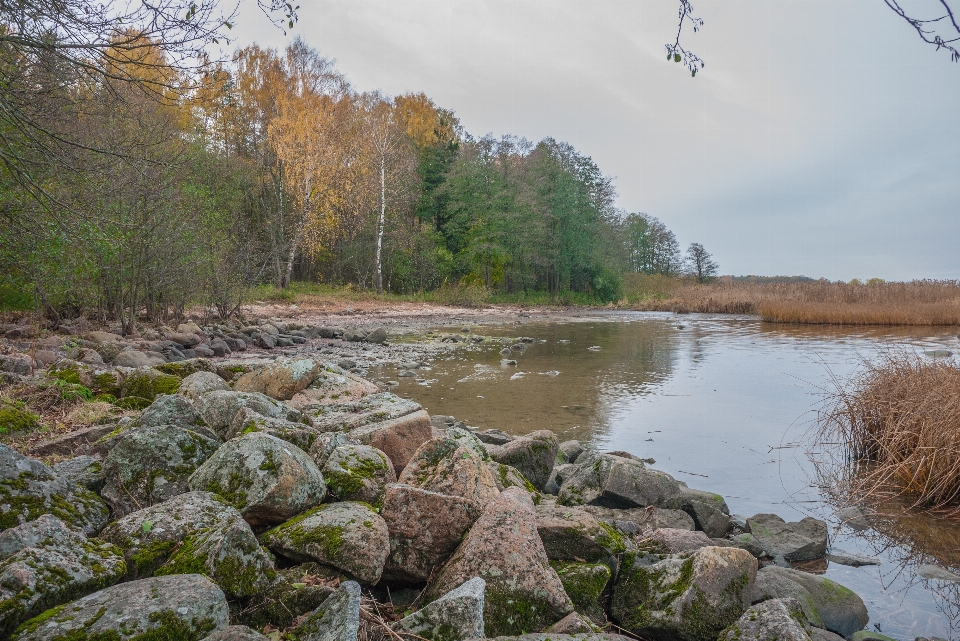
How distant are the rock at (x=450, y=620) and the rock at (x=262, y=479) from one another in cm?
93

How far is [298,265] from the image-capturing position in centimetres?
3841

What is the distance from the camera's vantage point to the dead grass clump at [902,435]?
232 inches

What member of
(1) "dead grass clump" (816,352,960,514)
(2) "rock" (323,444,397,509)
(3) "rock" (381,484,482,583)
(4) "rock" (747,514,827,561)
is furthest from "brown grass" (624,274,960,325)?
(3) "rock" (381,484,482,583)

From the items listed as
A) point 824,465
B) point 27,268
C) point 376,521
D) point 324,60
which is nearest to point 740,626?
point 376,521

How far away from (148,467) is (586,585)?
2.58 meters

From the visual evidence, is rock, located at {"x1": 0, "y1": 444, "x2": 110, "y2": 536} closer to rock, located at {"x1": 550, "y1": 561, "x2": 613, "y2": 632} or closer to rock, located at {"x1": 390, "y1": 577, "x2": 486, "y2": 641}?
rock, located at {"x1": 390, "y1": 577, "x2": 486, "y2": 641}

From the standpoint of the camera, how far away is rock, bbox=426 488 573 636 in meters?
2.75

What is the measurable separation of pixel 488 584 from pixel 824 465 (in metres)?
6.72

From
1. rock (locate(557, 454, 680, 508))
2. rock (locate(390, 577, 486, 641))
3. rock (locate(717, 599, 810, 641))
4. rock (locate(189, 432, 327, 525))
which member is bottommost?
rock (locate(557, 454, 680, 508))

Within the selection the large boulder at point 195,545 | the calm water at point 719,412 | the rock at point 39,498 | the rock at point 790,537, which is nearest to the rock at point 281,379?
the calm water at point 719,412

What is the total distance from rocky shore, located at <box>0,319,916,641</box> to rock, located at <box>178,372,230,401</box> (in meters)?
0.67

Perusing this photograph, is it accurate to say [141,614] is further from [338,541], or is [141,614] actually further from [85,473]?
[85,473]

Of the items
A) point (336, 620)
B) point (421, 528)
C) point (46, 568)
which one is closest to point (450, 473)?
point (421, 528)

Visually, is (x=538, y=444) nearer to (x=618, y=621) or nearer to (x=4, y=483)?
(x=618, y=621)
